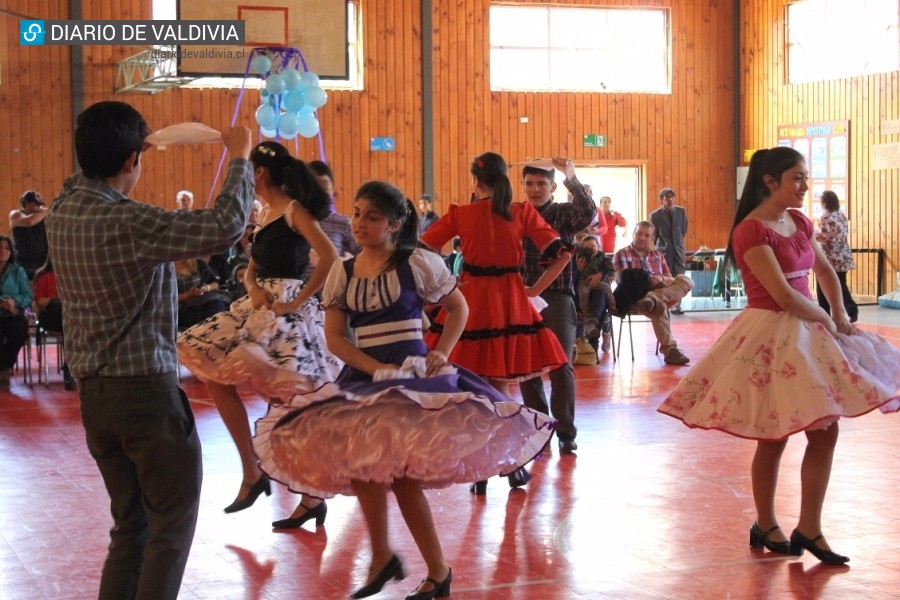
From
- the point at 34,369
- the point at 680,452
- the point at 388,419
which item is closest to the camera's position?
the point at 388,419

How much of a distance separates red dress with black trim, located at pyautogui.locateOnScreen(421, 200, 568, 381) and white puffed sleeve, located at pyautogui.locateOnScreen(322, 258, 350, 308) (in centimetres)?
141

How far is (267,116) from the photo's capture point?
13.3 m

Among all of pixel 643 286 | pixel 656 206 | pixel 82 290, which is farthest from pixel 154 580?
pixel 656 206

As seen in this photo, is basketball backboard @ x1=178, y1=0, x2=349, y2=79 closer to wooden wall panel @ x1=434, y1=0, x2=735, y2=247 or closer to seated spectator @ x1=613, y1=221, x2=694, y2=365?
wooden wall panel @ x1=434, y1=0, x2=735, y2=247

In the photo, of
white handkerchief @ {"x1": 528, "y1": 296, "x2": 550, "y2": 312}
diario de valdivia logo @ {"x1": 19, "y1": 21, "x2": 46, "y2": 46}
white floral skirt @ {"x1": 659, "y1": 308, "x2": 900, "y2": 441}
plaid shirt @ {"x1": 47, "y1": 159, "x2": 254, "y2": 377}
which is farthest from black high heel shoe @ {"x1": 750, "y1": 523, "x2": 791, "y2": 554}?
diario de valdivia logo @ {"x1": 19, "y1": 21, "x2": 46, "y2": 46}

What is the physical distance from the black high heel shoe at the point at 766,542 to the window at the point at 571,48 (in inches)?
548

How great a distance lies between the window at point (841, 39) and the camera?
1603 centimetres

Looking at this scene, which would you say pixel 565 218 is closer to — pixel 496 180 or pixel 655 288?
pixel 496 180

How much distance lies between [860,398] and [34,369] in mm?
8091

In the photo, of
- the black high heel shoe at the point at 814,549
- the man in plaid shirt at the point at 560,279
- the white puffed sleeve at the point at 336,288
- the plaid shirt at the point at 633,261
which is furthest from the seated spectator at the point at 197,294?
the black high heel shoe at the point at 814,549

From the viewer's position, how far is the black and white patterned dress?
4.64 metres

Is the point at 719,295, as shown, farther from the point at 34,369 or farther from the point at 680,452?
the point at 680,452

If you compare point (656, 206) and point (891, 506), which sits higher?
point (656, 206)

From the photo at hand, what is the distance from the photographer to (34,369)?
1034 centimetres
